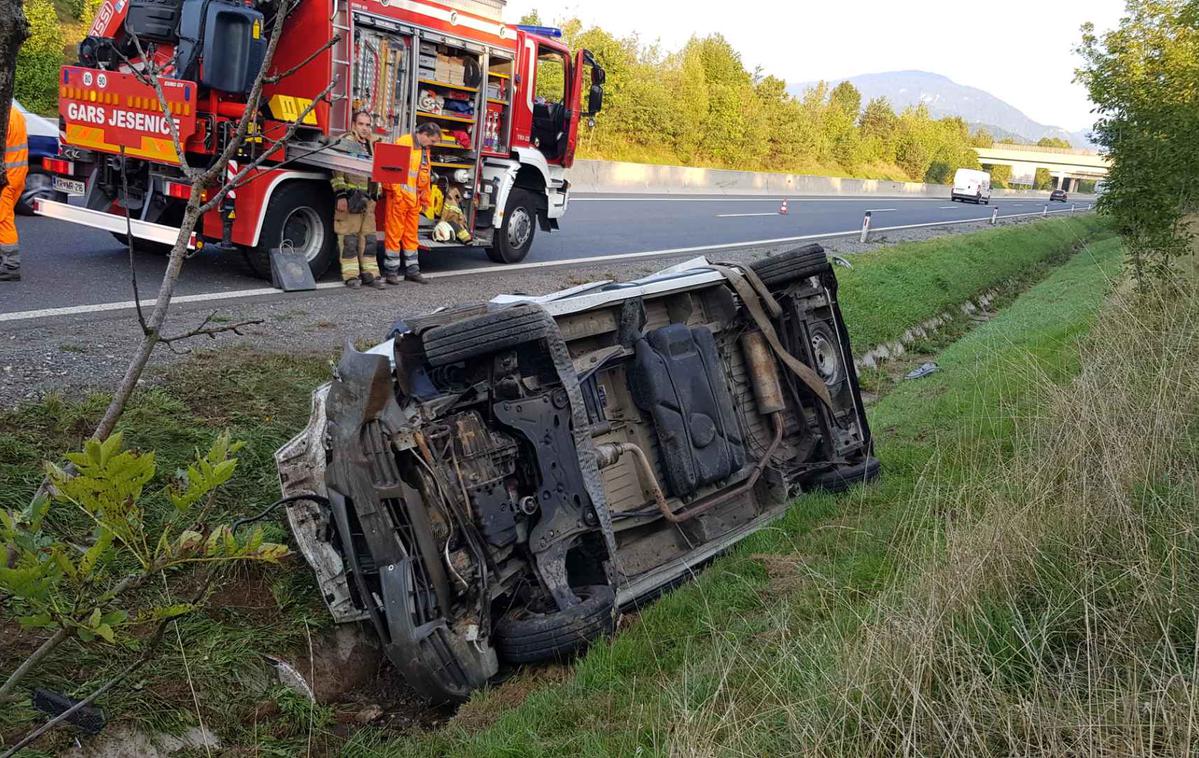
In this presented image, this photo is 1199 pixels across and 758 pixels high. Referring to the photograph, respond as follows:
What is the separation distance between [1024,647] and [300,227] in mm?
7877

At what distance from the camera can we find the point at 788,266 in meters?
5.55

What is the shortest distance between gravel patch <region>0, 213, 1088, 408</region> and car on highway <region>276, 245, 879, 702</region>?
872mm

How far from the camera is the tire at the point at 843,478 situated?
18.0 feet

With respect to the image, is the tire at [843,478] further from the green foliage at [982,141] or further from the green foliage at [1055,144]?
the green foliage at [1055,144]

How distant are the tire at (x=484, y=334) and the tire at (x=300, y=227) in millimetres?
5449

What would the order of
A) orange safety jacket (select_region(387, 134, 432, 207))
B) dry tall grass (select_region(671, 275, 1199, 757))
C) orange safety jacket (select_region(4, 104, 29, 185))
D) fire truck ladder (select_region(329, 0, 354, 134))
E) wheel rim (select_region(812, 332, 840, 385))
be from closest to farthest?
dry tall grass (select_region(671, 275, 1199, 757)) → wheel rim (select_region(812, 332, 840, 385)) → orange safety jacket (select_region(4, 104, 29, 185)) → fire truck ladder (select_region(329, 0, 354, 134)) → orange safety jacket (select_region(387, 134, 432, 207))

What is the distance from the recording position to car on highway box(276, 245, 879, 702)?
3.67m

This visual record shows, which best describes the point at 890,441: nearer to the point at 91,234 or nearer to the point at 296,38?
the point at 296,38

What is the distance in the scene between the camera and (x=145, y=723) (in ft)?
11.3

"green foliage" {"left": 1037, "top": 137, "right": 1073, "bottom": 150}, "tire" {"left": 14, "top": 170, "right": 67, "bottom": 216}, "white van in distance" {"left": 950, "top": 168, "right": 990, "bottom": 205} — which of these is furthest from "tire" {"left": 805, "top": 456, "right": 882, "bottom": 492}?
"green foliage" {"left": 1037, "top": 137, "right": 1073, "bottom": 150}

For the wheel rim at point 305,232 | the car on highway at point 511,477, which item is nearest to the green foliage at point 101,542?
the car on highway at point 511,477

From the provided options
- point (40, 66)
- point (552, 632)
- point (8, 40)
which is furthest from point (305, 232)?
point (40, 66)

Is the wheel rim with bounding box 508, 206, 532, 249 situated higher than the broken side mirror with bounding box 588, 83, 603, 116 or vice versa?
the broken side mirror with bounding box 588, 83, 603, 116

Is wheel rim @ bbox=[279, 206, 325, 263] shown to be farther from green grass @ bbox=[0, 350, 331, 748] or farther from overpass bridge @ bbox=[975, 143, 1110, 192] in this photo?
overpass bridge @ bbox=[975, 143, 1110, 192]
